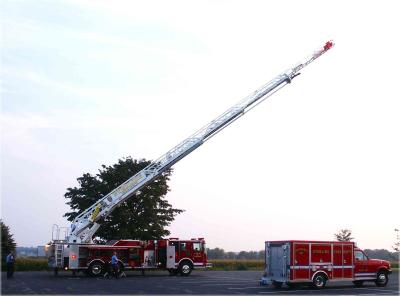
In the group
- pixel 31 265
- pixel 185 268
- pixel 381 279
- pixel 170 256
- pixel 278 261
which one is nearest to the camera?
pixel 278 261

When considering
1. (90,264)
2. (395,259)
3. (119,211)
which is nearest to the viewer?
(90,264)

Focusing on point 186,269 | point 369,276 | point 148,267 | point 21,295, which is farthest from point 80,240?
point 369,276

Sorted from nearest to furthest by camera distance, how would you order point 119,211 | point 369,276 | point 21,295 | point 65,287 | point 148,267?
point 21,295
point 65,287
point 369,276
point 148,267
point 119,211

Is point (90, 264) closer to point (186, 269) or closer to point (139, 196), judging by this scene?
point (186, 269)

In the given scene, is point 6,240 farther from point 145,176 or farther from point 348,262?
point 348,262

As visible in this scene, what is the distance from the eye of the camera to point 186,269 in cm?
3616

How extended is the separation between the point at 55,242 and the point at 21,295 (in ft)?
42.8

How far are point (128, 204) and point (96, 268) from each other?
17.2 meters

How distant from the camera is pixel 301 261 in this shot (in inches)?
977

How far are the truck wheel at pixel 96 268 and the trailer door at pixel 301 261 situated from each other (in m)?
13.1

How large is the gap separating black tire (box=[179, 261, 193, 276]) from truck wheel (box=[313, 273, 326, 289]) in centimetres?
1245

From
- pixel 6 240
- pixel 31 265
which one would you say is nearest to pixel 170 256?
pixel 31 265

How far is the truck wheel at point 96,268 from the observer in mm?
32719

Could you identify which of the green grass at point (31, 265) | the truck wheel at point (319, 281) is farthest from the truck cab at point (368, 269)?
the green grass at point (31, 265)
